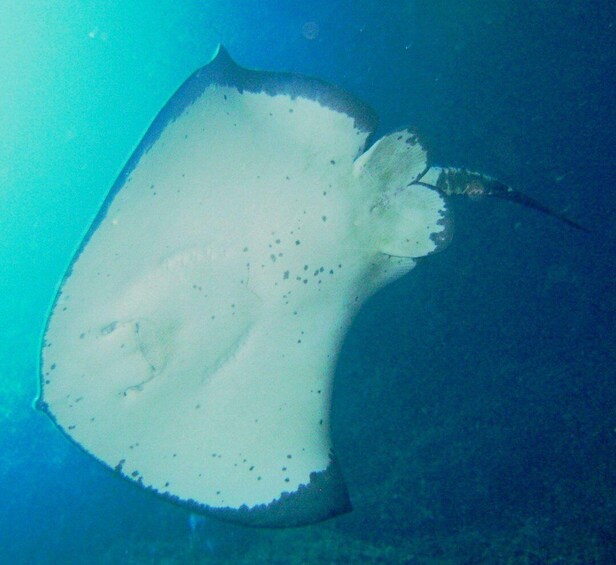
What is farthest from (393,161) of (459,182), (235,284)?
(235,284)

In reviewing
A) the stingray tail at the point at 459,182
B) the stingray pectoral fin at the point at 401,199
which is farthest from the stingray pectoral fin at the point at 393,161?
the stingray tail at the point at 459,182

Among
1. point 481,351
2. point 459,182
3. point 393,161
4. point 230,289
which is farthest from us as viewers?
point 481,351

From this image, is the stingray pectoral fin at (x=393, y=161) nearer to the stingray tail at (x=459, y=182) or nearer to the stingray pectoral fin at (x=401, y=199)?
the stingray pectoral fin at (x=401, y=199)

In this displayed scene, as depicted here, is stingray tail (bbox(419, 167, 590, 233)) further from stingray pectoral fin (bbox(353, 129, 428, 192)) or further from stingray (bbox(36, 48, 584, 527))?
stingray pectoral fin (bbox(353, 129, 428, 192))

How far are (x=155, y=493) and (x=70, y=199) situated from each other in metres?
31.8

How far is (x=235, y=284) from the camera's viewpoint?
219cm

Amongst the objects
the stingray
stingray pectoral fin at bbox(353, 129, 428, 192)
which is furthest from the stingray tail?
stingray pectoral fin at bbox(353, 129, 428, 192)

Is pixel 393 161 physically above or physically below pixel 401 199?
above

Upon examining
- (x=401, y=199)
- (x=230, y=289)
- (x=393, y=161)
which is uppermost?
(x=393, y=161)

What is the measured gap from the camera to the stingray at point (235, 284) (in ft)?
6.22

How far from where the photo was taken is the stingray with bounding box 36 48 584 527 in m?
1.90

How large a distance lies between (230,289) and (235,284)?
4cm

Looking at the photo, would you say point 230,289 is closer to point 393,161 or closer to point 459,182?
point 393,161

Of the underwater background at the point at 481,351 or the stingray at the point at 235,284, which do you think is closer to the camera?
the stingray at the point at 235,284
